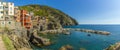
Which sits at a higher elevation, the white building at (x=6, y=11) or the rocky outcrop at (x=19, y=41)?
the white building at (x=6, y=11)

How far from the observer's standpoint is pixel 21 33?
234 feet

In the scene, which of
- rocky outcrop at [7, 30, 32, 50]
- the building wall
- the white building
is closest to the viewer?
rocky outcrop at [7, 30, 32, 50]

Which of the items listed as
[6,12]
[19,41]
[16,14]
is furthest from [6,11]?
[19,41]

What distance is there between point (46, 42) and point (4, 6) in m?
24.0

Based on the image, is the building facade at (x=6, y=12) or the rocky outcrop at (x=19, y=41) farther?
the building facade at (x=6, y=12)

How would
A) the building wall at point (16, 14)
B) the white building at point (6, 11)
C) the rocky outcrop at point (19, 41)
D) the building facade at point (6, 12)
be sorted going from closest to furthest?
the rocky outcrop at point (19, 41) < the building facade at point (6, 12) < the white building at point (6, 11) < the building wall at point (16, 14)

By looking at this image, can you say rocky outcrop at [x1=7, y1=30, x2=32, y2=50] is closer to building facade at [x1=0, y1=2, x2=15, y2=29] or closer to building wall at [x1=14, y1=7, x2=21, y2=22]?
building facade at [x1=0, y1=2, x2=15, y2=29]

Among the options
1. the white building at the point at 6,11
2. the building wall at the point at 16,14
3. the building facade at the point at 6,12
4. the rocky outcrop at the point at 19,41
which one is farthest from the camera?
the building wall at the point at 16,14

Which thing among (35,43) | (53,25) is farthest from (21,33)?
(53,25)

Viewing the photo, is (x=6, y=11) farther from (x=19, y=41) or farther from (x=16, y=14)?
(x=19, y=41)

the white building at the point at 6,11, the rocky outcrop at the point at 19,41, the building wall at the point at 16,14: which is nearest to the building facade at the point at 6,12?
the white building at the point at 6,11

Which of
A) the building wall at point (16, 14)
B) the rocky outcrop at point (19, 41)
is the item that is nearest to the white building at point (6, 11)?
the building wall at point (16, 14)

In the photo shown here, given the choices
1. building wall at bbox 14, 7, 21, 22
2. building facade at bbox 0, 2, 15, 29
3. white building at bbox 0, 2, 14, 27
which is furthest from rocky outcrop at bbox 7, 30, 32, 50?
building wall at bbox 14, 7, 21, 22

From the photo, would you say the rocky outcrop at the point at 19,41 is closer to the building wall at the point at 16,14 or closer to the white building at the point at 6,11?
the white building at the point at 6,11
